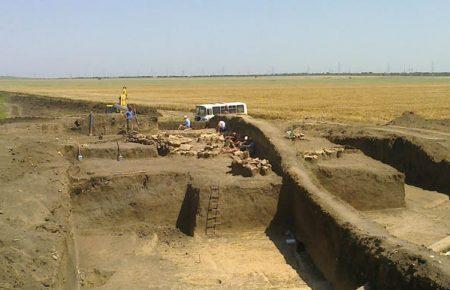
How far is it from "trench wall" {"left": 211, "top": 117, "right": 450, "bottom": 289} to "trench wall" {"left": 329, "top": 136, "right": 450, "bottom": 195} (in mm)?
5556

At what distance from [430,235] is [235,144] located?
9.75 metres

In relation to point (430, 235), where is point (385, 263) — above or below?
above

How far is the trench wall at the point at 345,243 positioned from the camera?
8336 millimetres

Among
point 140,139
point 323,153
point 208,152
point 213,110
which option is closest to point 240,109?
point 213,110

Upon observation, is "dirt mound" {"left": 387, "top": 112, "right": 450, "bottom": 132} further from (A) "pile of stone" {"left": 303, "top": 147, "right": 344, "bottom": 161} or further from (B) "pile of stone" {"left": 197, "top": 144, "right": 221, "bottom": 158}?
(B) "pile of stone" {"left": 197, "top": 144, "right": 221, "bottom": 158}

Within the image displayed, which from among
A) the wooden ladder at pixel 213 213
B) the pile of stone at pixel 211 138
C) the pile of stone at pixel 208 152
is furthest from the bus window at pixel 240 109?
the wooden ladder at pixel 213 213

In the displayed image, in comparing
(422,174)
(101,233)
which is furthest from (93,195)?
(422,174)

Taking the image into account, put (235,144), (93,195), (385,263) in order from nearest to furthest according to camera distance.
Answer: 1. (385,263)
2. (93,195)
3. (235,144)

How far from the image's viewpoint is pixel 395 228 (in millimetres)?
14469

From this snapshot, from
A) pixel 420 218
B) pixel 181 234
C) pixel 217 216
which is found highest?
pixel 217 216

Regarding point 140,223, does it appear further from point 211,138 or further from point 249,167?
point 211,138

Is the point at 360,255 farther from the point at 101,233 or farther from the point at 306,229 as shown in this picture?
the point at 101,233

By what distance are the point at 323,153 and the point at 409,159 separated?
453cm

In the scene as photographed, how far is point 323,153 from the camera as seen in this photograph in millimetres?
17828
